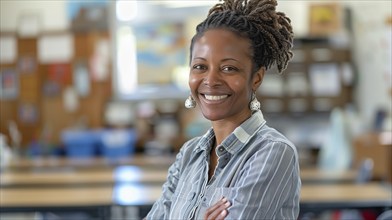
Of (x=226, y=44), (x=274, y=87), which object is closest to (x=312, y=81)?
(x=274, y=87)

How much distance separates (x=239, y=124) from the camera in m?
1.38

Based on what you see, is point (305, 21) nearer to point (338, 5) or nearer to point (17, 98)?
point (338, 5)

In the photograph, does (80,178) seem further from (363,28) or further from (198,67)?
(363,28)

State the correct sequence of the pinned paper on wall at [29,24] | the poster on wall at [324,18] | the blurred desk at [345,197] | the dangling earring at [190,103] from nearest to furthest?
the dangling earring at [190,103]
the blurred desk at [345,197]
the poster on wall at [324,18]
the pinned paper on wall at [29,24]

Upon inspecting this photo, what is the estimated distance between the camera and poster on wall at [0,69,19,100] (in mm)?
7344

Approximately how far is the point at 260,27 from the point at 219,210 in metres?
0.43

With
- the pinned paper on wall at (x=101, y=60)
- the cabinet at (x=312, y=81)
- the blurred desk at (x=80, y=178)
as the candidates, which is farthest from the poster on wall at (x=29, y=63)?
the cabinet at (x=312, y=81)

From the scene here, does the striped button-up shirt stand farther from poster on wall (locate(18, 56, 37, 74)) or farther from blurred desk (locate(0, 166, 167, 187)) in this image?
poster on wall (locate(18, 56, 37, 74))

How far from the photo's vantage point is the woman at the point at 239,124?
1252 millimetres

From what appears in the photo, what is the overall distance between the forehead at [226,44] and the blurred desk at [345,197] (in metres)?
1.96

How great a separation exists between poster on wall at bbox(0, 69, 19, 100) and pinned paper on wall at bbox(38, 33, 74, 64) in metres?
0.42

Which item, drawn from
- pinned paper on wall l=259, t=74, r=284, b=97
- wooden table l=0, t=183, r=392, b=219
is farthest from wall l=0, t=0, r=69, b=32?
wooden table l=0, t=183, r=392, b=219

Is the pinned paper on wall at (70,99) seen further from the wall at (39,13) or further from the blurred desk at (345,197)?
the blurred desk at (345,197)

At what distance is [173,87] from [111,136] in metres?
1.08
